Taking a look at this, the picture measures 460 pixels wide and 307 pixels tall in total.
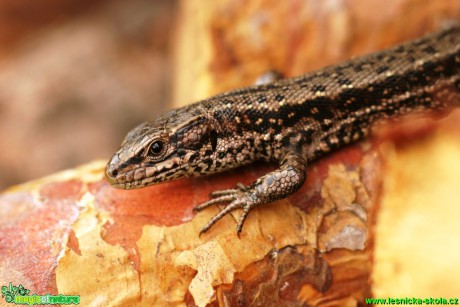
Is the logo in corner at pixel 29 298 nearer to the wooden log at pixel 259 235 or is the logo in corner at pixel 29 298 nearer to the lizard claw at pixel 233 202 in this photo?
the wooden log at pixel 259 235

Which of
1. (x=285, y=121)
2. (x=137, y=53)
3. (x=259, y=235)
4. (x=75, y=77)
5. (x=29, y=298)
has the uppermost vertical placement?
(x=137, y=53)

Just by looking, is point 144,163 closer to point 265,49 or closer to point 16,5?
A: point 265,49

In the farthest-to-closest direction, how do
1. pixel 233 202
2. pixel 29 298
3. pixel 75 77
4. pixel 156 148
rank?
1. pixel 75 77
2. pixel 156 148
3. pixel 233 202
4. pixel 29 298

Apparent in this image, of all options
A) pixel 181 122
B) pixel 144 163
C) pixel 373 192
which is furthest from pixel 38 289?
pixel 373 192

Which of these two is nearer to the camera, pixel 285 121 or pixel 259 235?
pixel 259 235

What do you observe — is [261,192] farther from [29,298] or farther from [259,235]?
[29,298]

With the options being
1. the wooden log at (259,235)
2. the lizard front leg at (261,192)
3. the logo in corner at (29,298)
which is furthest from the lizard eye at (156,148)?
the logo in corner at (29,298)

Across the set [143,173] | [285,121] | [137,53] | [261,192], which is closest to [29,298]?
[143,173]
